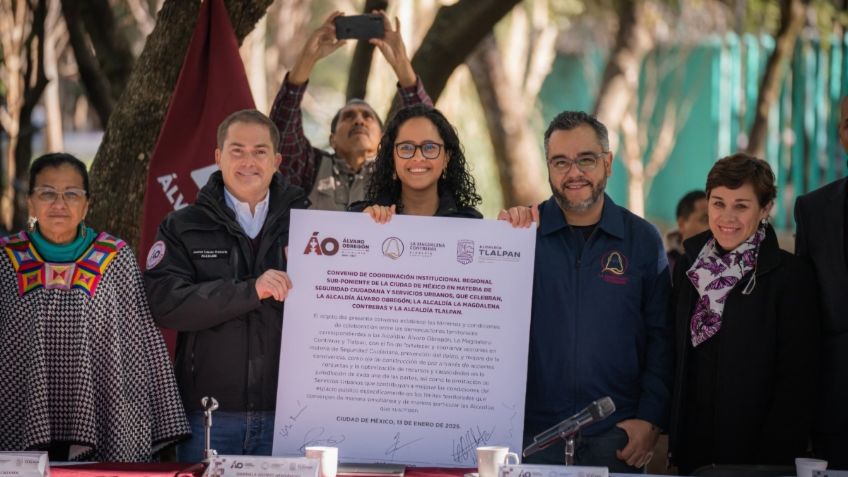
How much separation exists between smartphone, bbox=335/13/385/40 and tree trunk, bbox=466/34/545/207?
21.0ft

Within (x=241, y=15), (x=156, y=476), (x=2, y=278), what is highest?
(x=241, y=15)

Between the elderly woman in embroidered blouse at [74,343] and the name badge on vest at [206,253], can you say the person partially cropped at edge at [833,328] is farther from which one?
the elderly woman in embroidered blouse at [74,343]

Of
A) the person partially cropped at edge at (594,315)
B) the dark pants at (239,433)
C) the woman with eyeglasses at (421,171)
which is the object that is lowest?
the dark pants at (239,433)

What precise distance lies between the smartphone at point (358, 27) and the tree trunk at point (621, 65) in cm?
878

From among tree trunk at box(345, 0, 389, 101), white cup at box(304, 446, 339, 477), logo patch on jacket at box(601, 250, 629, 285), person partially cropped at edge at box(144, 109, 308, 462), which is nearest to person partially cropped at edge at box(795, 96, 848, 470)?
logo patch on jacket at box(601, 250, 629, 285)

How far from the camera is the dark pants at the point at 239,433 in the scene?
16.1ft

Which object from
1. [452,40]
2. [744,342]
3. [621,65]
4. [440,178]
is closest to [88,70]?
[452,40]

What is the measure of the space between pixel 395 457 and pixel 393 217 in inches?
37.7

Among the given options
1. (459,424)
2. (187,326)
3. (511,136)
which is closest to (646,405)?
(459,424)

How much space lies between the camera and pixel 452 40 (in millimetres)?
8383

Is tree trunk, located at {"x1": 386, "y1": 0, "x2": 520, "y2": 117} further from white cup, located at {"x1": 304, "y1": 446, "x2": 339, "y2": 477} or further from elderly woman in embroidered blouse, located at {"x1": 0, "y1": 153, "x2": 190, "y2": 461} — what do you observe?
white cup, located at {"x1": 304, "y1": 446, "x2": 339, "y2": 477}

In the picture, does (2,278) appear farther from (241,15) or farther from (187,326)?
(241,15)

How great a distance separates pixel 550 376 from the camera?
4.96 meters

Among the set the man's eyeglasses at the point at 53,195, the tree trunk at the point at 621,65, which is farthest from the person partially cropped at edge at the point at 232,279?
the tree trunk at the point at 621,65
